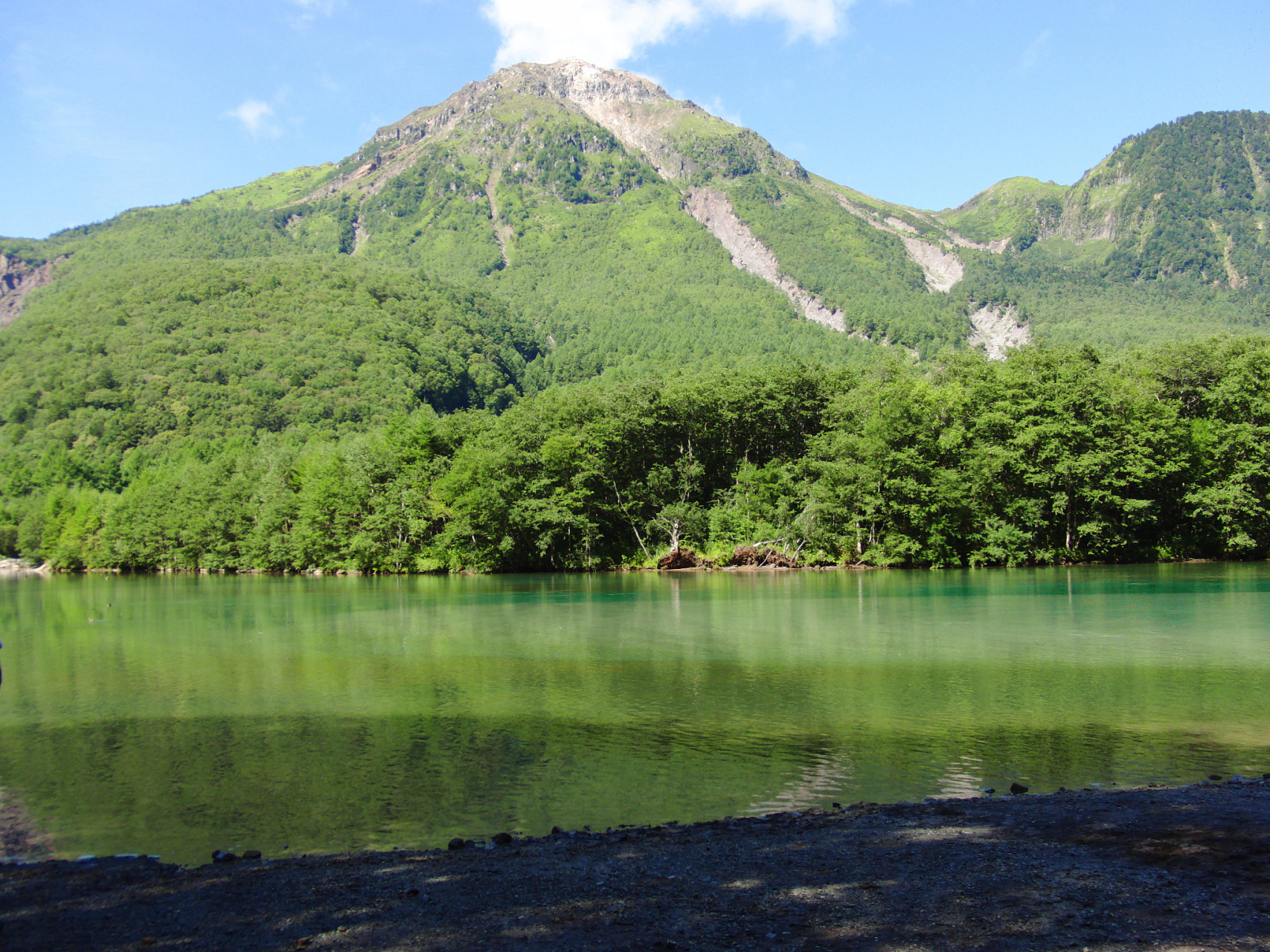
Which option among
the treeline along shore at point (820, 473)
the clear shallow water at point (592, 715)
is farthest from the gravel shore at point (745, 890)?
the treeline along shore at point (820, 473)

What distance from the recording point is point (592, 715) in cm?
1584

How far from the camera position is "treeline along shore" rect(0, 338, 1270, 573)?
60.0 metres

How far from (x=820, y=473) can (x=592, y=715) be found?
176ft

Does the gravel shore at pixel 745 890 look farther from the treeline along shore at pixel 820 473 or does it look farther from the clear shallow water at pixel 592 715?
the treeline along shore at pixel 820 473

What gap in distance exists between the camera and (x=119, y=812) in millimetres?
10820

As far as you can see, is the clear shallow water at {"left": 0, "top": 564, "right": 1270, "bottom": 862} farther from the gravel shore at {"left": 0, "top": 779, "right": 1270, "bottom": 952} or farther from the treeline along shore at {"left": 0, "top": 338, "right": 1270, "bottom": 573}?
the treeline along shore at {"left": 0, "top": 338, "right": 1270, "bottom": 573}

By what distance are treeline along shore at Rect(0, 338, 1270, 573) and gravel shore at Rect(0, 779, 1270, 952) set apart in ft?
178

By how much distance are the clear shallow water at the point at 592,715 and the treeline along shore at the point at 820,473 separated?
27651 millimetres

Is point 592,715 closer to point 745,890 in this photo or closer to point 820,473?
point 745,890

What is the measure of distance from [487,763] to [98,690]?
42.7ft

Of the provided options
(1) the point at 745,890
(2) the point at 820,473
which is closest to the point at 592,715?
(1) the point at 745,890

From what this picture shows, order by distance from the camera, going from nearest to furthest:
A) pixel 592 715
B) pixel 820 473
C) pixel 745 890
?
pixel 745 890
pixel 592 715
pixel 820 473

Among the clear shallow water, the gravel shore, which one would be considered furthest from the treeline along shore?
the gravel shore

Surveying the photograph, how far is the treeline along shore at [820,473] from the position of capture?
6003 cm
